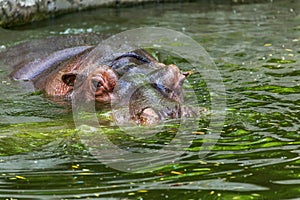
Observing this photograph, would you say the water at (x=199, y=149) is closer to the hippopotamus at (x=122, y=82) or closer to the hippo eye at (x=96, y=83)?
the hippopotamus at (x=122, y=82)

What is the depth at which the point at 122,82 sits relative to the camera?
5.66m

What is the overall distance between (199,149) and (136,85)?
121 centimetres

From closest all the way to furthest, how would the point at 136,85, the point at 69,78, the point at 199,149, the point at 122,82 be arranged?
the point at 199,149 < the point at 136,85 < the point at 122,82 < the point at 69,78

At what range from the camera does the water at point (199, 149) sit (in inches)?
147

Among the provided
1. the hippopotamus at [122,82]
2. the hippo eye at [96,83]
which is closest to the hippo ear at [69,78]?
the hippopotamus at [122,82]

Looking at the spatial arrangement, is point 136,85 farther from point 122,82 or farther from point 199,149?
point 199,149

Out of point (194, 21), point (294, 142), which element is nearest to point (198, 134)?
point (294, 142)

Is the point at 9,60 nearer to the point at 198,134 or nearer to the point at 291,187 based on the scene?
the point at 198,134

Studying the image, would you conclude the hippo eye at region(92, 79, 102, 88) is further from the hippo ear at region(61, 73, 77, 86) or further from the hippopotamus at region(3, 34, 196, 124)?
the hippo ear at region(61, 73, 77, 86)

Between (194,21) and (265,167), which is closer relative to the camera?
(265,167)

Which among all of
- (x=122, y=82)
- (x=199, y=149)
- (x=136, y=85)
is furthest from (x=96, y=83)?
(x=199, y=149)

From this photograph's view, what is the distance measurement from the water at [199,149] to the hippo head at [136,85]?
0.27m

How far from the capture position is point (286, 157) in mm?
4223

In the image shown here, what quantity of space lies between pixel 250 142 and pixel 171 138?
0.54 metres
